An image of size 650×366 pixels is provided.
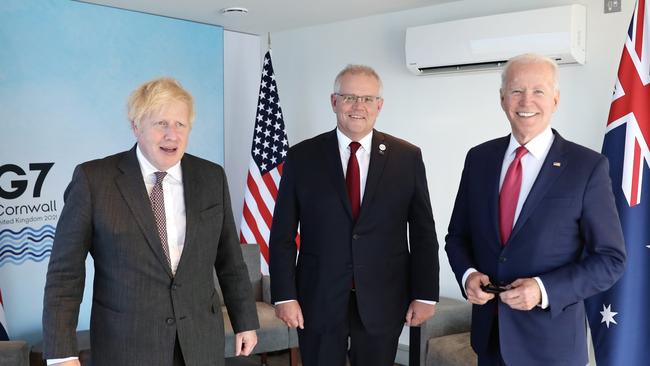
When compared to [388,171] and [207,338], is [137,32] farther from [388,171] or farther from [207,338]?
[207,338]

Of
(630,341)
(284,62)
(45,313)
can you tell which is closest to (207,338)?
(45,313)

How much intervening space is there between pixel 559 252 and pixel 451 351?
169cm

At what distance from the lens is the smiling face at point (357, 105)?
242 cm

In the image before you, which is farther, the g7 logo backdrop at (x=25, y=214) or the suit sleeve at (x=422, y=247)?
the g7 logo backdrop at (x=25, y=214)

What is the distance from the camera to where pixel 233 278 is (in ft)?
7.30

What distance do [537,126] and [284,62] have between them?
12.2 ft

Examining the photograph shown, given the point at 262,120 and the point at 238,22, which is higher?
the point at 238,22

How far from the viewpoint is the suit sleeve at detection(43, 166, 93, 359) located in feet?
6.06

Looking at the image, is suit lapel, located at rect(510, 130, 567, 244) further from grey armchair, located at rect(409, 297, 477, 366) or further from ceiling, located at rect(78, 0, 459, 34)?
ceiling, located at rect(78, 0, 459, 34)

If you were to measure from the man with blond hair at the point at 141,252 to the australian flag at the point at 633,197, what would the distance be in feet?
7.38

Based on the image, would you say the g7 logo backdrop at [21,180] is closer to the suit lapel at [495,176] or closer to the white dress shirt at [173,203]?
the white dress shirt at [173,203]

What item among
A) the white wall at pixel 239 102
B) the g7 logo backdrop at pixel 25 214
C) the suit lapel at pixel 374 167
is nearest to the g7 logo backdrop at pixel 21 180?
the g7 logo backdrop at pixel 25 214

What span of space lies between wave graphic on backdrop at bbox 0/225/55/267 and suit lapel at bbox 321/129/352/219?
258 cm

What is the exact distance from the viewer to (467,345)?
3.53 m
